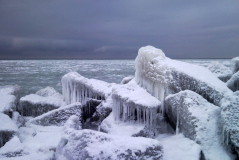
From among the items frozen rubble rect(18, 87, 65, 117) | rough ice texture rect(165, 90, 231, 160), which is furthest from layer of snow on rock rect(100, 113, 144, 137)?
frozen rubble rect(18, 87, 65, 117)

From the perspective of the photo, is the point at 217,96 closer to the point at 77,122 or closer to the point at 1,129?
the point at 77,122

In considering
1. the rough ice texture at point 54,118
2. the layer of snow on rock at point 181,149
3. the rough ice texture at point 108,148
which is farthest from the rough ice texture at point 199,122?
the rough ice texture at point 54,118

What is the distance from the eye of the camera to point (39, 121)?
563cm

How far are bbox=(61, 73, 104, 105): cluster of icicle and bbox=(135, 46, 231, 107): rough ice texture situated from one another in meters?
1.85

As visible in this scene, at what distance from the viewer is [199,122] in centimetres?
402

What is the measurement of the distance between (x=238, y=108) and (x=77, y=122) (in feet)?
11.9

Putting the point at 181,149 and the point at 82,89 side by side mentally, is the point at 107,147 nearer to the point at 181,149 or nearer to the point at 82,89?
the point at 181,149

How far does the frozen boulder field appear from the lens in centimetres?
320

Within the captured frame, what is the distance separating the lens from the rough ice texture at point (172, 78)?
16.2 feet

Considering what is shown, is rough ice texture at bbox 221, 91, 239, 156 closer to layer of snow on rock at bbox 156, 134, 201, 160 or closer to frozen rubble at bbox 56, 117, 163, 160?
layer of snow on rock at bbox 156, 134, 201, 160

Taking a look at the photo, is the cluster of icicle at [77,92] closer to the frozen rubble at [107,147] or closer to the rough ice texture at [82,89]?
the rough ice texture at [82,89]

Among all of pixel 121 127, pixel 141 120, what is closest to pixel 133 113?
pixel 141 120

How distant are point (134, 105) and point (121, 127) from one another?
665mm

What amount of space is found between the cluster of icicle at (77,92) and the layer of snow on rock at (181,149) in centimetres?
370
